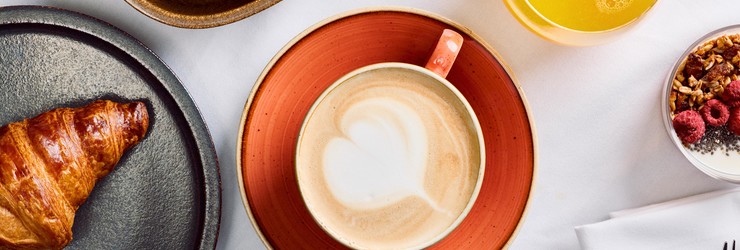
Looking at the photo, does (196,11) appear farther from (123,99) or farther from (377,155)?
(377,155)

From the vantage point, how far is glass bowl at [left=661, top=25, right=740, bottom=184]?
1130mm

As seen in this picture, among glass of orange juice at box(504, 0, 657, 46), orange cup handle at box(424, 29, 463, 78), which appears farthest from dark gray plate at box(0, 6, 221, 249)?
glass of orange juice at box(504, 0, 657, 46)

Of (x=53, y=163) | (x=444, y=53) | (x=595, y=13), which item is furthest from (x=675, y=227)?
(x=53, y=163)

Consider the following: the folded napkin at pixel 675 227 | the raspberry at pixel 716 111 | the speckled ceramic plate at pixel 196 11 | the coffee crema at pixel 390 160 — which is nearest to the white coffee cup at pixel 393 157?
the coffee crema at pixel 390 160

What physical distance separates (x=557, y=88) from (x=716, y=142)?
250 mm

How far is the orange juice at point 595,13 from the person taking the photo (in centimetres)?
106

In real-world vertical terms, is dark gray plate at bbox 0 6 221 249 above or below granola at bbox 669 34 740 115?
below

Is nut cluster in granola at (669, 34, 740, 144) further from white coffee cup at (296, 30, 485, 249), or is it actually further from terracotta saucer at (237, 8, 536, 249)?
white coffee cup at (296, 30, 485, 249)

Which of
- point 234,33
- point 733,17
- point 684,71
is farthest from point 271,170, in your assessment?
point 733,17

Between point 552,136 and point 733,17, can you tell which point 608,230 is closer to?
point 552,136

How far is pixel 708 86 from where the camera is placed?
1.14 m

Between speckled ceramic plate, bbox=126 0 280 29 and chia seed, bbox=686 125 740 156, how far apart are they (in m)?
0.66

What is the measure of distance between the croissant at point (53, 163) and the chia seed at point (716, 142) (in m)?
0.82

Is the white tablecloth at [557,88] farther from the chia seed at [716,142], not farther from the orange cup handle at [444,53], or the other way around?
the orange cup handle at [444,53]
